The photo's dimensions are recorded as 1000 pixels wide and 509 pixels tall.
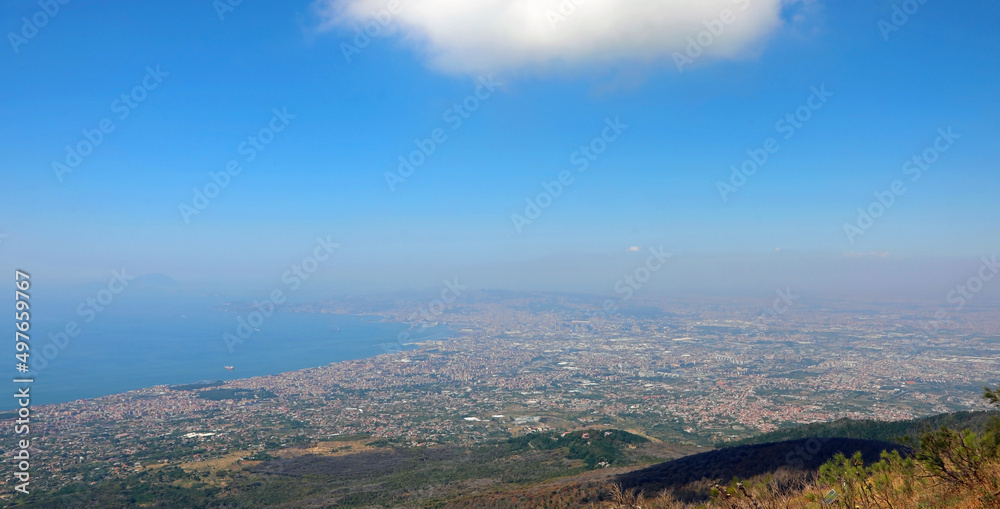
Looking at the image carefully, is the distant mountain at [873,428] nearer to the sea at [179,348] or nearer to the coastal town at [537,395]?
the coastal town at [537,395]

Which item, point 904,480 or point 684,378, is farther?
point 684,378

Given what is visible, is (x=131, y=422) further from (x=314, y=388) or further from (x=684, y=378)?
(x=684, y=378)

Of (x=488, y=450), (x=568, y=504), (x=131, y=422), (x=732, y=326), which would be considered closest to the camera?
(x=568, y=504)

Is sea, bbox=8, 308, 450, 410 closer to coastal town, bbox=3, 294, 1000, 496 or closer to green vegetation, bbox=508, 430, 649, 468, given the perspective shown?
coastal town, bbox=3, 294, 1000, 496

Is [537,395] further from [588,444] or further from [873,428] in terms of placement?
[873,428]

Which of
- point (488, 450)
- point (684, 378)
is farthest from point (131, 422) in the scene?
point (684, 378)

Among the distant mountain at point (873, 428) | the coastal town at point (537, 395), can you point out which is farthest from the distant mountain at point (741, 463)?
the coastal town at point (537, 395)

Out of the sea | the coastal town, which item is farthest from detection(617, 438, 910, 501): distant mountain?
the sea
